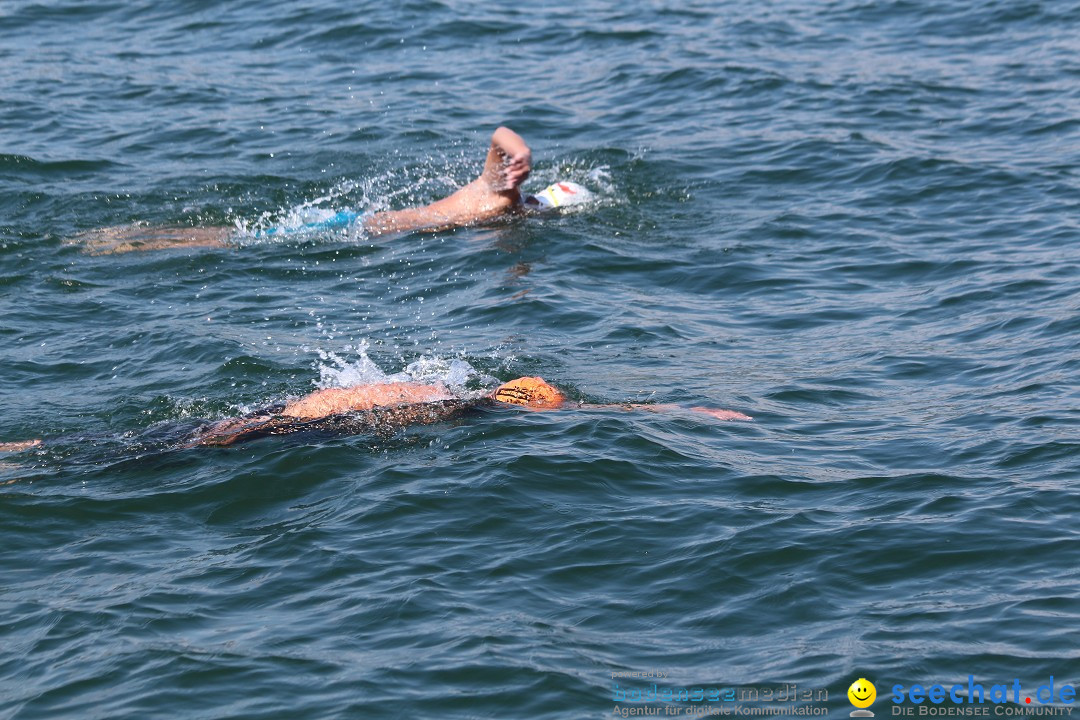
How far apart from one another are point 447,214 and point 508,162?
42.0 inches

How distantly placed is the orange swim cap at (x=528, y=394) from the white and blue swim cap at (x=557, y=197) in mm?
4652

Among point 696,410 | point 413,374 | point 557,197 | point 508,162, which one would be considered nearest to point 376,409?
point 413,374

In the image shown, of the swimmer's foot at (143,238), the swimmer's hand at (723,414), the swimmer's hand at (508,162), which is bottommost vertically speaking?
the swimmer's hand at (723,414)

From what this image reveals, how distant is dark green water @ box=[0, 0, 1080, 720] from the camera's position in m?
6.03

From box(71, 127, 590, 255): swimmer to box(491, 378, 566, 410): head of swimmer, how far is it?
12.6 ft

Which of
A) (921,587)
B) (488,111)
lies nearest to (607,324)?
(921,587)

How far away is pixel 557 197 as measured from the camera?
42.8 ft

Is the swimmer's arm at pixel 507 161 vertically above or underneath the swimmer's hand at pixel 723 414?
above

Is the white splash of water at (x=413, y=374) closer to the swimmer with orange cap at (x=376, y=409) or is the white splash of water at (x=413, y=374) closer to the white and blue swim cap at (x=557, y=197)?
the swimmer with orange cap at (x=376, y=409)

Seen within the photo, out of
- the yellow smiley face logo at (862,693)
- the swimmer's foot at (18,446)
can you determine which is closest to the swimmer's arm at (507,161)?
the swimmer's foot at (18,446)

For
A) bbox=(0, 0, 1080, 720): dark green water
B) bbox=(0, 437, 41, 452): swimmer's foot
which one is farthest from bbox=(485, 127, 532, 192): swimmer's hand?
bbox=(0, 437, 41, 452): swimmer's foot

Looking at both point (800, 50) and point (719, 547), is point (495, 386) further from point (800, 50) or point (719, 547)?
point (800, 50)

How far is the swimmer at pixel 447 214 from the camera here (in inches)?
468

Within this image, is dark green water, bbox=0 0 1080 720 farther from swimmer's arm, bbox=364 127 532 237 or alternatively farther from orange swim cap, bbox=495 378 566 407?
swimmer's arm, bbox=364 127 532 237
